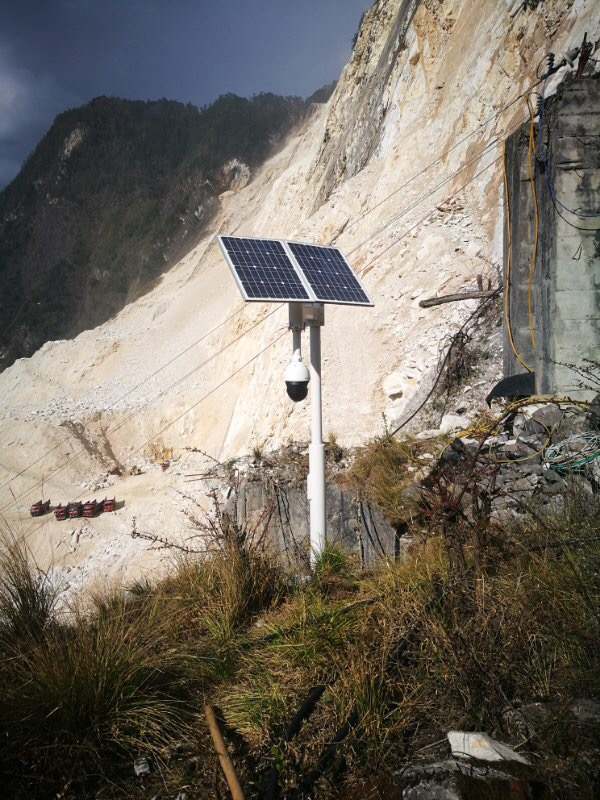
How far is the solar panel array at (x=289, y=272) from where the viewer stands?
4672 millimetres

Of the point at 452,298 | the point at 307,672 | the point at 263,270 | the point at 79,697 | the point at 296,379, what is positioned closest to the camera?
the point at 79,697

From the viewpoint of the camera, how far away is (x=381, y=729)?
251 centimetres

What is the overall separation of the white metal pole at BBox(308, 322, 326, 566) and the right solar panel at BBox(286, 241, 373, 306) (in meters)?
0.50

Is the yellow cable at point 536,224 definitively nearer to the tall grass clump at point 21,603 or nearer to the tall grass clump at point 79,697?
the tall grass clump at point 79,697

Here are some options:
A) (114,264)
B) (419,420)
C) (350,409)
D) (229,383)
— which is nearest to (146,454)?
(229,383)

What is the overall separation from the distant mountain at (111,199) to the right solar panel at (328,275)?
41406mm

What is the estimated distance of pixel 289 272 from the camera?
16.6 feet

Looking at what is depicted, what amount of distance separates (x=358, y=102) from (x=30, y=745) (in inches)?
1013

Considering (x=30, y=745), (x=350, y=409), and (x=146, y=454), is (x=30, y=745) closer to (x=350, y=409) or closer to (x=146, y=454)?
(x=350, y=409)

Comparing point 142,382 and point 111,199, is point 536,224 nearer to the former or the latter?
point 142,382

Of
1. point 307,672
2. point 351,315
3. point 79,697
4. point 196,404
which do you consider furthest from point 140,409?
point 79,697

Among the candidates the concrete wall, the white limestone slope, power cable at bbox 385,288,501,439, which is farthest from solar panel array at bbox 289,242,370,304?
the white limestone slope

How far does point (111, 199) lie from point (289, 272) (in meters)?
58.3

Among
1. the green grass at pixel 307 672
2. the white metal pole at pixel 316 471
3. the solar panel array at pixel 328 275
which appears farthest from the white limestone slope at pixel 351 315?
the green grass at pixel 307 672
